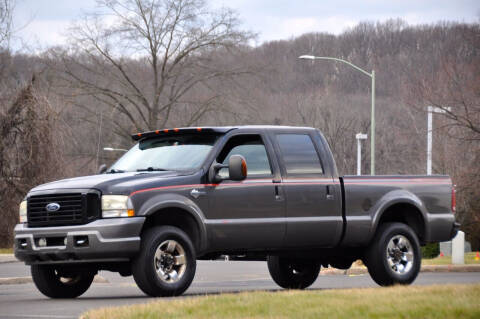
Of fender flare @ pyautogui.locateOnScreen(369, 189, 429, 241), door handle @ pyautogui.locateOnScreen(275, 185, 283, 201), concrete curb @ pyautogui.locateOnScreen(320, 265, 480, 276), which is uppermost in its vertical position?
door handle @ pyautogui.locateOnScreen(275, 185, 283, 201)

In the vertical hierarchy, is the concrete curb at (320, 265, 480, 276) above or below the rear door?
below

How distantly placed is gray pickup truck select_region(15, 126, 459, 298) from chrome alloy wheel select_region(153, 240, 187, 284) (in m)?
0.02

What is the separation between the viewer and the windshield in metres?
13.1

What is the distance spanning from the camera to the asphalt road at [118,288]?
11684 millimetres

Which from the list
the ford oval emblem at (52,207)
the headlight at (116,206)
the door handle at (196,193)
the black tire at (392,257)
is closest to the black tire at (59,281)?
the ford oval emblem at (52,207)

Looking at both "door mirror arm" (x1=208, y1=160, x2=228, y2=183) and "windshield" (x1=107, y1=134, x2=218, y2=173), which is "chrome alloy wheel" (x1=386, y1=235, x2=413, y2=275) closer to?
"door mirror arm" (x1=208, y1=160, x2=228, y2=183)

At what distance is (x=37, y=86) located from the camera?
Result: 112 ft

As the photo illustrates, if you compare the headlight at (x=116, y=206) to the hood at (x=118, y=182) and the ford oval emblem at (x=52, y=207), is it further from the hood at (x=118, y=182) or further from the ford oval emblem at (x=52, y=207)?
the ford oval emblem at (x=52, y=207)

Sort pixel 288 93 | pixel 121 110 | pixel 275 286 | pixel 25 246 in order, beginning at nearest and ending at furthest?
pixel 25 246
pixel 275 286
pixel 121 110
pixel 288 93

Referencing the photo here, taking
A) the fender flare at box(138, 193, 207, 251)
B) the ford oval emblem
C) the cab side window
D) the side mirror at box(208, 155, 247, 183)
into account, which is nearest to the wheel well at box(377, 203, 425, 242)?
the cab side window

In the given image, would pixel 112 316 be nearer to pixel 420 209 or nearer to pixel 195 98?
pixel 420 209

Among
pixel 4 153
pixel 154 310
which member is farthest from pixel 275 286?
pixel 4 153

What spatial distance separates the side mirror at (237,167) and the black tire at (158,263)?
992 mm

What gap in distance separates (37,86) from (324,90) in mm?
49273
